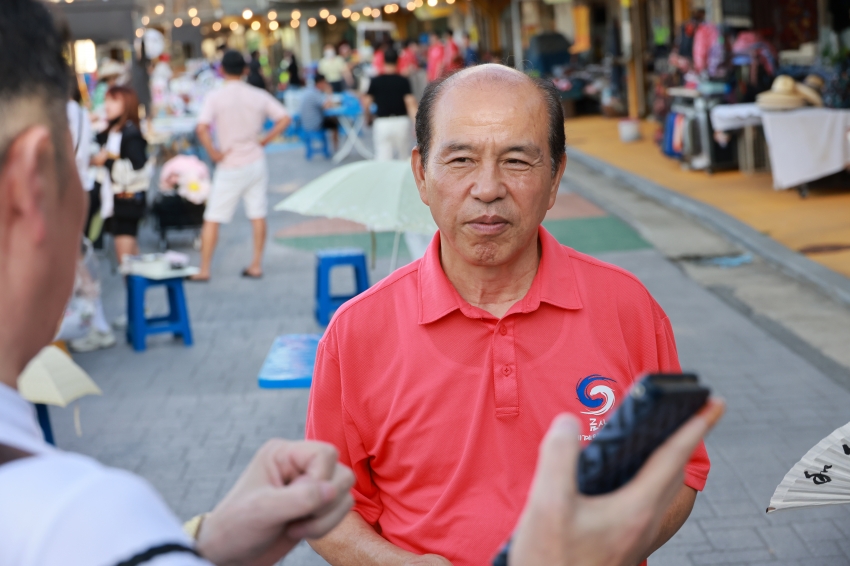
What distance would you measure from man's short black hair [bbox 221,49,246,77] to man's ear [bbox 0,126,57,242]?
884 cm

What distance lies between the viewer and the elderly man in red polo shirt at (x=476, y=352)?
6.83 feet

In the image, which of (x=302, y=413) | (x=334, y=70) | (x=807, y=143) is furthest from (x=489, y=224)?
(x=334, y=70)

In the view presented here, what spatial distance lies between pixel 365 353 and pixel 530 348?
0.37 metres

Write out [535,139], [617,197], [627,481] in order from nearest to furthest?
1. [627,481]
2. [535,139]
3. [617,197]

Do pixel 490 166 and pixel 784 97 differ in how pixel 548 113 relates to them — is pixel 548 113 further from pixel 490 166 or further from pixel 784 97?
pixel 784 97

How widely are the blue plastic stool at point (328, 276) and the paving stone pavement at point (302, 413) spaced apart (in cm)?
23

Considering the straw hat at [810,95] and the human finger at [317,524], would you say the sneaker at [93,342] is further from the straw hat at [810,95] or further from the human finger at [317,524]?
the straw hat at [810,95]

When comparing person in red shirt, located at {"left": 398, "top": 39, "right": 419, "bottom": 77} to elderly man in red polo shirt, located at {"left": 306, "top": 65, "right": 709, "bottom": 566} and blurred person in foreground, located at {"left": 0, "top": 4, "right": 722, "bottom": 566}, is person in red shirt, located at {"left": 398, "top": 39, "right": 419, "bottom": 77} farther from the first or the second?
→ blurred person in foreground, located at {"left": 0, "top": 4, "right": 722, "bottom": 566}

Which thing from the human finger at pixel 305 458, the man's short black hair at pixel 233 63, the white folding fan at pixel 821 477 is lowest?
the white folding fan at pixel 821 477

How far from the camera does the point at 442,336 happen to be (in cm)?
217

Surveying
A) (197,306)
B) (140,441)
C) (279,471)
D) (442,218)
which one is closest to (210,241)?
(197,306)

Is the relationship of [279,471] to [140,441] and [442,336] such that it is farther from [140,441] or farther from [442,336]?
[140,441]

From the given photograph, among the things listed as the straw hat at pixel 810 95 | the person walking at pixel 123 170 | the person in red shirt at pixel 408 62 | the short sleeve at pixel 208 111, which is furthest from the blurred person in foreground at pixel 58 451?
the person in red shirt at pixel 408 62

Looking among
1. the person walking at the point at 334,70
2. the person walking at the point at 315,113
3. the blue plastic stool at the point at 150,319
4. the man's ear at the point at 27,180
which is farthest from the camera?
the person walking at the point at 334,70
